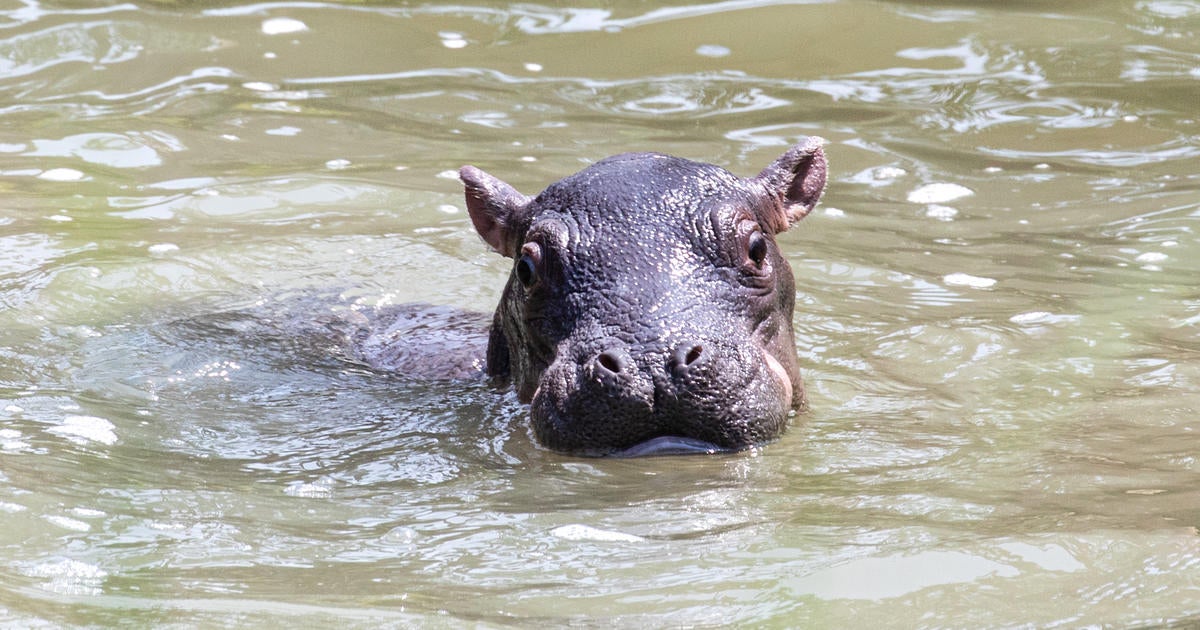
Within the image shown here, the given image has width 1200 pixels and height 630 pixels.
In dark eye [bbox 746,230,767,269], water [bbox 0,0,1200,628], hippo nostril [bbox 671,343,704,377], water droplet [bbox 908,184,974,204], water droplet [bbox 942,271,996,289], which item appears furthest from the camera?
water droplet [bbox 908,184,974,204]

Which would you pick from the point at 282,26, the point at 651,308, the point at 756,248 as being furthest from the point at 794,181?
the point at 282,26

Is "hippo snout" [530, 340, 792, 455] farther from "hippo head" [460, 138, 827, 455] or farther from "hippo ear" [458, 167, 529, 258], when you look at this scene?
"hippo ear" [458, 167, 529, 258]

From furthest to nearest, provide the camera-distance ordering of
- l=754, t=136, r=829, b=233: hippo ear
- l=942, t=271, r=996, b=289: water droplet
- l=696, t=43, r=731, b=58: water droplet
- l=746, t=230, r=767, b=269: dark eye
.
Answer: l=696, t=43, r=731, b=58: water droplet → l=942, t=271, r=996, b=289: water droplet → l=754, t=136, r=829, b=233: hippo ear → l=746, t=230, r=767, b=269: dark eye

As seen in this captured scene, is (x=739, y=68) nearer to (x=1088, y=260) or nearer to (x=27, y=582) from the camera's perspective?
(x=1088, y=260)

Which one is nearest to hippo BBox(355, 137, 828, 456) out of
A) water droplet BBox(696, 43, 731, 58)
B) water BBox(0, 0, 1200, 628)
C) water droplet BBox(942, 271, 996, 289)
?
water BBox(0, 0, 1200, 628)

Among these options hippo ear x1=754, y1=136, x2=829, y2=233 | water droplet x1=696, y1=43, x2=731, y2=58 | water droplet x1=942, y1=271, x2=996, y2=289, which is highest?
hippo ear x1=754, y1=136, x2=829, y2=233

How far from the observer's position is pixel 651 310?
6027 mm

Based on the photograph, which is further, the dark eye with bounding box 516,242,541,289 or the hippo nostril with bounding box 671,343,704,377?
the dark eye with bounding box 516,242,541,289

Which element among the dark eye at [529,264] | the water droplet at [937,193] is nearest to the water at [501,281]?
the water droplet at [937,193]

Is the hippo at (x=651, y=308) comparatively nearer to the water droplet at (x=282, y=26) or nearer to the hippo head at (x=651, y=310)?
the hippo head at (x=651, y=310)

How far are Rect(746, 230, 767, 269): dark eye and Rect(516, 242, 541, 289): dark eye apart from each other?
882 mm

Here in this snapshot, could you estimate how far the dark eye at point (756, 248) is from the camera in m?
6.57

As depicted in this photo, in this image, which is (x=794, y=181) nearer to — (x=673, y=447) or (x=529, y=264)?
(x=529, y=264)

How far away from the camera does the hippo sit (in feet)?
19.2
